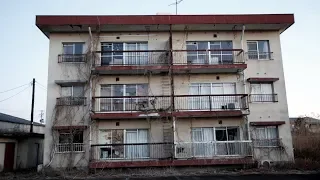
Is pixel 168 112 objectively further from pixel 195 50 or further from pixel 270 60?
pixel 270 60

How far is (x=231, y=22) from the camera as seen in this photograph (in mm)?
19656

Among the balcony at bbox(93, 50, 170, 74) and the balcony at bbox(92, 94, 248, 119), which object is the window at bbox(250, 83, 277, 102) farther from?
the balcony at bbox(93, 50, 170, 74)

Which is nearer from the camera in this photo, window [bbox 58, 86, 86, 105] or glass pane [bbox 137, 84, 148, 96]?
window [bbox 58, 86, 86, 105]

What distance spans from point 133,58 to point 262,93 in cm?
893

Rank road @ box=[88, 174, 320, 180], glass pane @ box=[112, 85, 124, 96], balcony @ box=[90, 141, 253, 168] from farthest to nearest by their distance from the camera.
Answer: glass pane @ box=[112, 85, 124, 96], balcony @ box=[90, 141, 253, 168], road @ box=[88, 174, 320, 180]

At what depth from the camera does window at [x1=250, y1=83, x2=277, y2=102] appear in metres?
19.9

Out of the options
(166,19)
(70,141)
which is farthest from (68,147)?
(166,19)

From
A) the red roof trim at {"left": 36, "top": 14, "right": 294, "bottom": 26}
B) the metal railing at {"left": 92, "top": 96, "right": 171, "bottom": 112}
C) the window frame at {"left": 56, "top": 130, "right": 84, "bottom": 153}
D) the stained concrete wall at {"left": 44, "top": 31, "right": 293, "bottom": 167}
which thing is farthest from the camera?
the stained concrete wall at {"left": 44, "top": 31, "right": 293, "bottom": 167}

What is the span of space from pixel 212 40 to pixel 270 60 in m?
4.16

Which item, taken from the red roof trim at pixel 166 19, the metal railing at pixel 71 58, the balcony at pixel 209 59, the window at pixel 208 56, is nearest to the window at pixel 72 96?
the metal railing at pixel 71 58

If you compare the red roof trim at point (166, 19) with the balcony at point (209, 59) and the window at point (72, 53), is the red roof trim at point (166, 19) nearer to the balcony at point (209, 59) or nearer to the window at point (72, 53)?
the window at point (72, 53)

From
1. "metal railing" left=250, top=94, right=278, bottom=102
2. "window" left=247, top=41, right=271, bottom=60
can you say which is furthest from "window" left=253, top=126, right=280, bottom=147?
"window" left=247, top=41, right=271, bottom=60

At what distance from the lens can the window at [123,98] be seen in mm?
18906

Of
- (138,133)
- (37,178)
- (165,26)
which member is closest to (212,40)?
(165,26)
